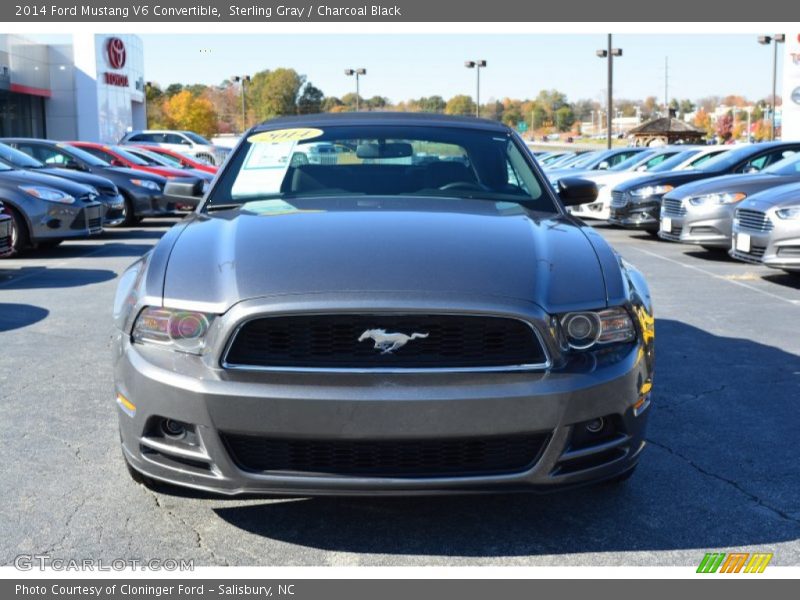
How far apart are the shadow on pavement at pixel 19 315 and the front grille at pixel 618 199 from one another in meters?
9.83

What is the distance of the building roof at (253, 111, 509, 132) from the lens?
16.7 feet

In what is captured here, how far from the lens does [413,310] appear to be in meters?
3.03

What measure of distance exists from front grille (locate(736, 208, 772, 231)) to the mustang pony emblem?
24.7ft

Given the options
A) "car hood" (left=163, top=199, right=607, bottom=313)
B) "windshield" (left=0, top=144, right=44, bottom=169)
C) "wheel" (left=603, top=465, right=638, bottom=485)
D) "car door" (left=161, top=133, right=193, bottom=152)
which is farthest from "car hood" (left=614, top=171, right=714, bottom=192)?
"car door" (left=161, top=133, right=193, bottom=152)

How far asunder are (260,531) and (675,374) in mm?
3145

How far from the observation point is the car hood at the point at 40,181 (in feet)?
37.7

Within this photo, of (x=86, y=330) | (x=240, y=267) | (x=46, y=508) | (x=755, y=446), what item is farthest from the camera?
(x=86, y=330)

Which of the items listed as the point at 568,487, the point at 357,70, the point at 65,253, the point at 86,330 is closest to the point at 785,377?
the point at 568,487

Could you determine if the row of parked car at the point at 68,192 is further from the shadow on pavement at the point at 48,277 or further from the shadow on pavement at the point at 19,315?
the shadow on pavement at the point at 19,315

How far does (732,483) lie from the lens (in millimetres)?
3867

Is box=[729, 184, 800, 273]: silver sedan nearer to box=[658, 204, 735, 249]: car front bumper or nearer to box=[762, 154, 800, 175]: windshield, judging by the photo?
box=[658, 204, 735, 249]: car front bumper

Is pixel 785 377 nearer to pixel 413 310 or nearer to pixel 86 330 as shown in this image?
pixel 413 310

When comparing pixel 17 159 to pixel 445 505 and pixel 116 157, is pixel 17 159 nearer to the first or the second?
pixel 116 157

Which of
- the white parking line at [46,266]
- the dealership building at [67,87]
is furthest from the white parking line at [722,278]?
the dealership building at [67,87]
